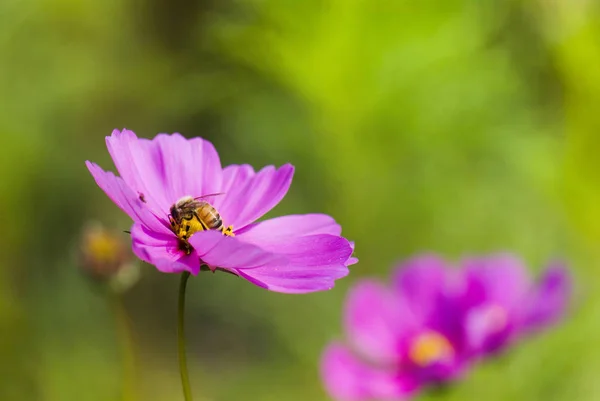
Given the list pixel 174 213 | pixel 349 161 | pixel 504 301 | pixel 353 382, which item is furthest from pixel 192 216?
pixel 349 161

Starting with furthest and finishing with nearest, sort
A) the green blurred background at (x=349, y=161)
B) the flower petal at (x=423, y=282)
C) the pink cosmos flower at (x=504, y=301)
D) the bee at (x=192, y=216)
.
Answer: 1. the green blurred background at (x=349, y=161)
2. the flower petal at (x=423, y=282)
3. the pink cosmos flower at (x=504, y=301)
4. the bee at (x=192, y=216)

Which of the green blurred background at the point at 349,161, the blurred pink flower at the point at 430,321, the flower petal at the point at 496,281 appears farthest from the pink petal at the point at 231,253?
the green blurred background at the point at 349,161

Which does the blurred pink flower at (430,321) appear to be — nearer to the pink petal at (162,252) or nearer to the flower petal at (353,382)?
the flower petal at (353,382)

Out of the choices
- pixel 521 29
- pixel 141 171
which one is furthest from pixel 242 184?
pixel 521 29

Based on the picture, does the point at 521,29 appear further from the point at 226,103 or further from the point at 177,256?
the point at 177,256

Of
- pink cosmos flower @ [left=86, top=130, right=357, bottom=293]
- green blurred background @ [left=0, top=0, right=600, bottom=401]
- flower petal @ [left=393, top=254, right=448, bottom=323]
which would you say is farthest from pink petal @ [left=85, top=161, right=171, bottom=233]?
green blurred background @ [left=0, top=0, right=600, bottom=401]

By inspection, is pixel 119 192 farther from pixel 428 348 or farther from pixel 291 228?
pixel 428 348
